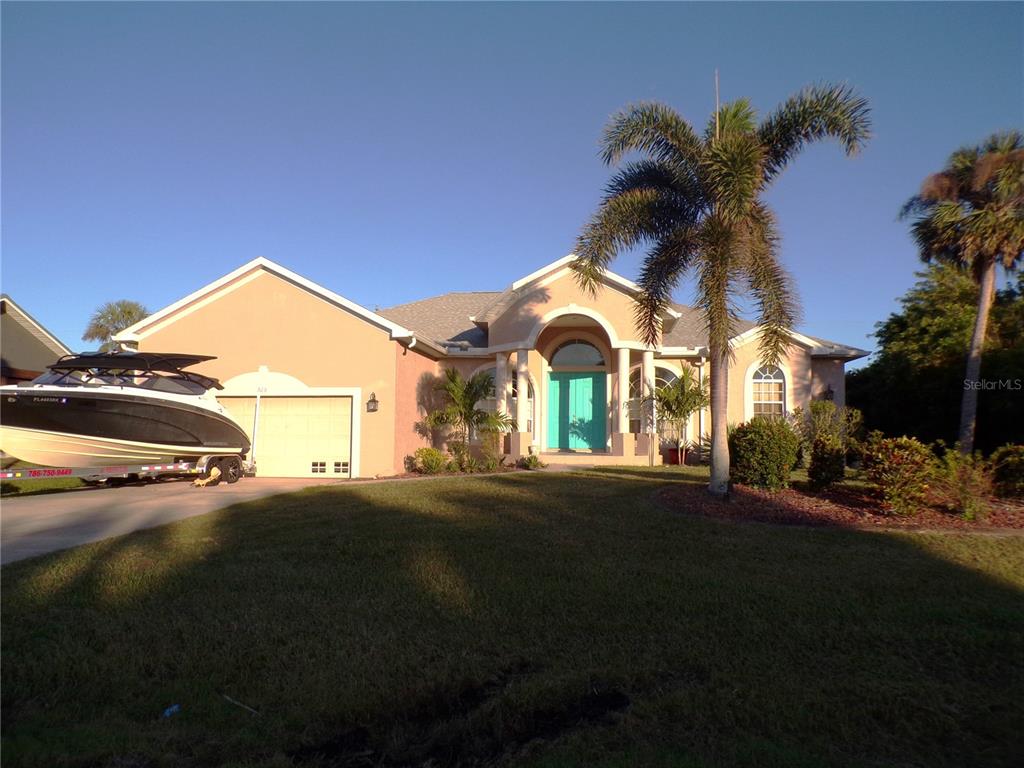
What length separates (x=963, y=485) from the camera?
364 inches

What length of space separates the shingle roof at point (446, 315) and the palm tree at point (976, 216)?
37.5 feet

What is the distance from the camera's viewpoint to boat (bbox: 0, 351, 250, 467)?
11.2 m

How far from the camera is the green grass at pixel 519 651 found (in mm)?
3623

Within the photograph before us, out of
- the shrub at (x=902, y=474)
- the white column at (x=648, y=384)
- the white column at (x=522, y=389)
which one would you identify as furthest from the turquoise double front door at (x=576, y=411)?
the shrub at (x=902, y=474)

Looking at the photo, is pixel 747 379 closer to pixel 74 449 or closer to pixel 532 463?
pixel 532 463

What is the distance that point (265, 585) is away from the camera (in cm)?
623

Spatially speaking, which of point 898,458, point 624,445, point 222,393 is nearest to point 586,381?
point 624,445

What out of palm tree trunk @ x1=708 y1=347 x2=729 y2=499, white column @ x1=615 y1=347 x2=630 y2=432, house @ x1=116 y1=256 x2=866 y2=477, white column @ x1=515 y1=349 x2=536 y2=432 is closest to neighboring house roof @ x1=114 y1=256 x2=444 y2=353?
house @ x1=116 y1=256 x2=866 y2=477

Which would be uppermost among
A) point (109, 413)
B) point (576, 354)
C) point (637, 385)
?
point (576, 354)

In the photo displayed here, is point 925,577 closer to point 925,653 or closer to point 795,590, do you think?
point 795,590

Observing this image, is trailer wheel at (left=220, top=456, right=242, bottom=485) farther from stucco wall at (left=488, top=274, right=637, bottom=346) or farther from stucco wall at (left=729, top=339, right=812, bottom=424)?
stucco wall at (left=729, top=339, right=812, bottom=424)

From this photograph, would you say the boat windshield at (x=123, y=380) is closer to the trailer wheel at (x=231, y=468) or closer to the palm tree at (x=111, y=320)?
the trailer wheel at (x=231, y=468)

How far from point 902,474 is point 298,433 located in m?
13.0

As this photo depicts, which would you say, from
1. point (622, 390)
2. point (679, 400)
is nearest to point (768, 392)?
point (679, 400)
